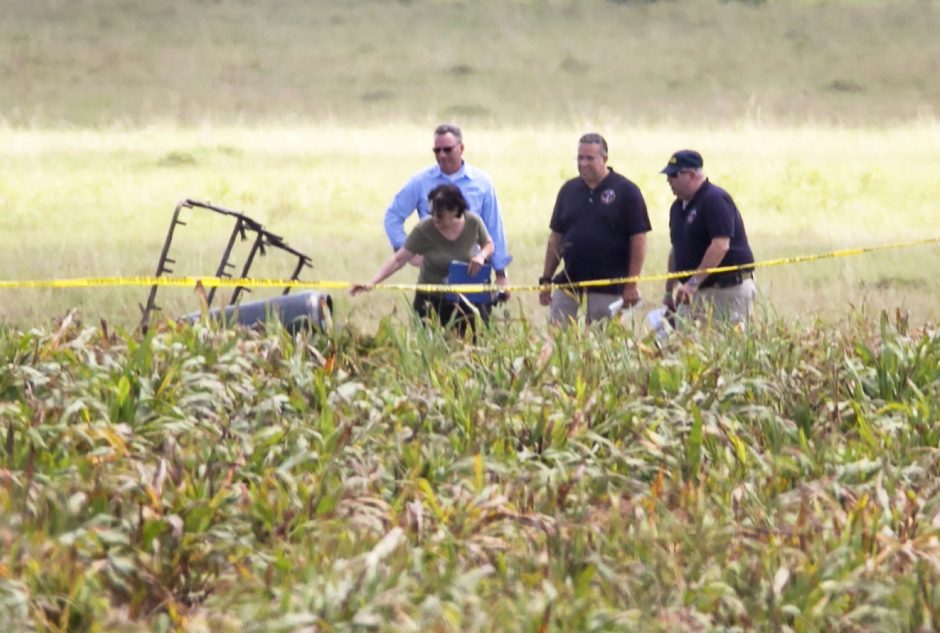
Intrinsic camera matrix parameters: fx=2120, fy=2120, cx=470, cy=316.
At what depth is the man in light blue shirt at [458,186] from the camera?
11.9m

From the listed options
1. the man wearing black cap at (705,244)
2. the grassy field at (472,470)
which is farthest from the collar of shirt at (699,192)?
the grassy field at (472,470)

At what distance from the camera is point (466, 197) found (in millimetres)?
12086

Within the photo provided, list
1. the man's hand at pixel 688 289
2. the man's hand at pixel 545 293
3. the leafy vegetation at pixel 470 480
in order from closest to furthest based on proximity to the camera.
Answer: the leafy vegetation at pixel 470 480
the man's hand at pixel 688 289
the man's hand at pixel 545 293

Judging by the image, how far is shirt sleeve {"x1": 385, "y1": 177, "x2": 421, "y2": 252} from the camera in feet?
40.4

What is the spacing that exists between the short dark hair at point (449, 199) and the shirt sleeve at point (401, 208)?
3.76 feet

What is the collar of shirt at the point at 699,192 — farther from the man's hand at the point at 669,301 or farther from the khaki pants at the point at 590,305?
the khaki pants at the point at 590,305

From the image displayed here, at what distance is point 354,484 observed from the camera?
23.5 ft

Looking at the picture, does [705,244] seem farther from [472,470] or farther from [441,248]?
[472,470]

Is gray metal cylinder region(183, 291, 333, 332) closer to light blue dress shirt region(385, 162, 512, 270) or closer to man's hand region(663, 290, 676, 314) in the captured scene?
light blue dress shirt region(385, 162, 512, 270)

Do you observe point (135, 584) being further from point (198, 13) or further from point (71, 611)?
point (198, 13)

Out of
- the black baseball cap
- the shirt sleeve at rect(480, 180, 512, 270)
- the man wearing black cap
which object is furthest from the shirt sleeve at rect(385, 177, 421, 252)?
the black baseball cap

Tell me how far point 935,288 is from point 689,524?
419 inches

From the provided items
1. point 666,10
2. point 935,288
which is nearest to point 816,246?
point 935,288

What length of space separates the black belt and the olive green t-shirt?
4.01 ft
